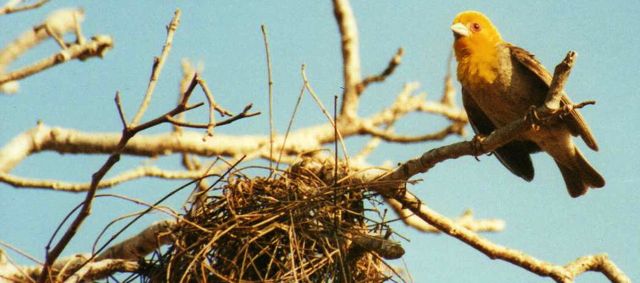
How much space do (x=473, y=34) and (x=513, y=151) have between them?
0.76 meters

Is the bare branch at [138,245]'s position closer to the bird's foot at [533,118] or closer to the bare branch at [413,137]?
the bird's foot at [533,118]

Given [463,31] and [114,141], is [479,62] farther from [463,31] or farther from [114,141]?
[114,141]

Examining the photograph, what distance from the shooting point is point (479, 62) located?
464 cm

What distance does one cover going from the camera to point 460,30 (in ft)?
16.3

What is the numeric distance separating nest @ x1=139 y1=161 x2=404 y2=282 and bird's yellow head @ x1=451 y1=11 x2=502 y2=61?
192 cm

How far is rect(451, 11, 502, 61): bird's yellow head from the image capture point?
484 centimetres

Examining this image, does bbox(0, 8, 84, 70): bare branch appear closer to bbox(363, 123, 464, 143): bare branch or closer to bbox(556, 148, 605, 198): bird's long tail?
bbox(363, 123, 464, 143): bare branch

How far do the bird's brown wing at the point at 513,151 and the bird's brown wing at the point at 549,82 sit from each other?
0.44m

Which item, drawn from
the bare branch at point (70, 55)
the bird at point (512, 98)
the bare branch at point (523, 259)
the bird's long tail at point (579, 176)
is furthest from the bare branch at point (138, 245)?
the bird's long tail at point (579, 176)

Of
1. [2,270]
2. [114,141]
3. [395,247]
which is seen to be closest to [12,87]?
[114,141]

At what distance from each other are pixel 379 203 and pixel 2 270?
1755mm

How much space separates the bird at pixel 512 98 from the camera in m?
4.53

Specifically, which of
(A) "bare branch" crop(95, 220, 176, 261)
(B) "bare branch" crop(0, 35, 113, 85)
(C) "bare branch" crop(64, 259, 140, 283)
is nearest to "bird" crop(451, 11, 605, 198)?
(A) "bare branch" crop(95, 220, 176, 261)

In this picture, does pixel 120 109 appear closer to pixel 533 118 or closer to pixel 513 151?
pixel 533 118
